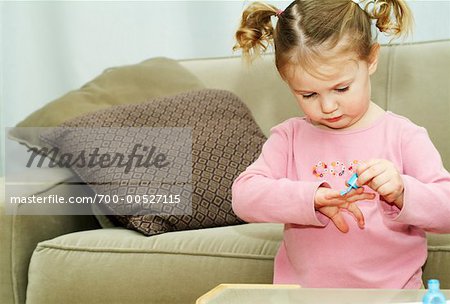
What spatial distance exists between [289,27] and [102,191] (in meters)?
0.74

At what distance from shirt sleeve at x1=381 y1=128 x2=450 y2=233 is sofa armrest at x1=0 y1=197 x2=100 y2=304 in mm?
850

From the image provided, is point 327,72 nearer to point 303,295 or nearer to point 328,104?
point 328,104

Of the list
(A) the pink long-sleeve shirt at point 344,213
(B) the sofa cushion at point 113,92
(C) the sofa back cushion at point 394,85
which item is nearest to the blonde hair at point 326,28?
(A) the pink long-sleeve shirt at point 344,213

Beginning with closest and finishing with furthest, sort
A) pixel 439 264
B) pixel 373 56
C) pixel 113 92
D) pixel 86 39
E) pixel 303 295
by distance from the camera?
pixel 303 295 < pixel 373 56 < pixel 439 264 < pixel 113 92 < pixel 86 39

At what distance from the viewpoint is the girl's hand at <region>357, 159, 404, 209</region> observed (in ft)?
3.78

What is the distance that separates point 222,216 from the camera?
70.1 inches

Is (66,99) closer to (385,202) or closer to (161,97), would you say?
(161,97)

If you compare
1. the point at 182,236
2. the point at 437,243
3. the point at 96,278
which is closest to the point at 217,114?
the point at 182,236

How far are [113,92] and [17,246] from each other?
2.12 ft

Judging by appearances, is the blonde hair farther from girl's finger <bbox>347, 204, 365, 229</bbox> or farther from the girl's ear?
girl's finger <bbox>347, 204, 365, 229</bbox>

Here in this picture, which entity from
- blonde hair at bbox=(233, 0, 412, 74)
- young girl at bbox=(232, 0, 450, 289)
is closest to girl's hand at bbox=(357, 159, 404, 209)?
young girl at bbox=(232, 0, 450, 289)

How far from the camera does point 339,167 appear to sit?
135cm

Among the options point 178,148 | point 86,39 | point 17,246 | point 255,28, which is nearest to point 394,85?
point 178,148

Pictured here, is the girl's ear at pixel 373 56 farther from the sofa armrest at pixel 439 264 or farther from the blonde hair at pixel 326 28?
the sofa armrest at pixel 439 264
